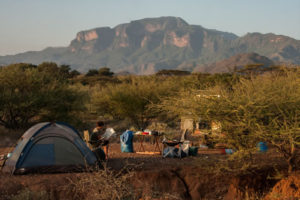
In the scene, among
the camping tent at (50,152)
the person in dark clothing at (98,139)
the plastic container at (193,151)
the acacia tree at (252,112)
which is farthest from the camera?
the plastic container at (193,151)

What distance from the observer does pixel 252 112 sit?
916 cm

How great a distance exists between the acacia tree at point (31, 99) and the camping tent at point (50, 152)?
7378 mm

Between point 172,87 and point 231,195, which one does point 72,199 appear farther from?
point 172,87

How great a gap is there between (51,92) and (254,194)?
1220 cm

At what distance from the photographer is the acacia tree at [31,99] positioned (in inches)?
697

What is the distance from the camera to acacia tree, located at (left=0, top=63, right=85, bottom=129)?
17.7 meters

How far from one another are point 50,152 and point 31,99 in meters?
8.18

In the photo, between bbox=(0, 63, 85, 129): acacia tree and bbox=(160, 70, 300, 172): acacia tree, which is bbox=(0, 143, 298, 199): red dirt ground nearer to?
bbox=(160, 70, 300, 172): acacia tree

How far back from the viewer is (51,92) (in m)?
18.9

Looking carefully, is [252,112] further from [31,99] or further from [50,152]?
[31,99]

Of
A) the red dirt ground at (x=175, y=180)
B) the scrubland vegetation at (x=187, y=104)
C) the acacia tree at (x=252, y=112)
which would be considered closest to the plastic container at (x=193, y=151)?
the red dirt ground at (x=175, y=180)

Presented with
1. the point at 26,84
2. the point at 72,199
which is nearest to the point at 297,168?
the point at 72,199

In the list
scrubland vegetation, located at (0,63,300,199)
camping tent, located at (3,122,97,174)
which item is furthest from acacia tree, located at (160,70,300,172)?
camping tent, located at (3,122,97,174)

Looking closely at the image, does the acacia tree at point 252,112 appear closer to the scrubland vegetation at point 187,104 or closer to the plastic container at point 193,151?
the scrubland vegetation at point 187,104
